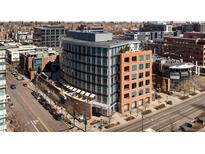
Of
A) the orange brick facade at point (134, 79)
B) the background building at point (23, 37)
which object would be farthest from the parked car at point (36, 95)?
the background building at point (23, 37)

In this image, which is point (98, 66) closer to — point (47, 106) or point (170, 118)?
point (47, 106)

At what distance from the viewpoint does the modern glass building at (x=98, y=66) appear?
2547 inches

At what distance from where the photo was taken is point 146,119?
6350 centimetres

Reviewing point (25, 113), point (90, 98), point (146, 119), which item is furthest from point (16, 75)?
point (146, 119)

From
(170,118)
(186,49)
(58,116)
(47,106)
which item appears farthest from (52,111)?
(186,49)

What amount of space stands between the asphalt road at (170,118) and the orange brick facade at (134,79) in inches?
235

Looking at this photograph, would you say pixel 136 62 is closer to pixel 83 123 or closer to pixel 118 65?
pixel 118 65

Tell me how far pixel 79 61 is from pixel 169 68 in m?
31.3

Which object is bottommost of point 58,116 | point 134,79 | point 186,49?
point 58,116

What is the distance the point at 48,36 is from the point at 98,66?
355 feet

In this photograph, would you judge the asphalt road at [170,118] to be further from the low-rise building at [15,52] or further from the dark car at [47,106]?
the low-rise building at [15,52]

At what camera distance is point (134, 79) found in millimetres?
69000

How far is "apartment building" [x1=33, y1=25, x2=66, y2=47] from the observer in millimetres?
165750

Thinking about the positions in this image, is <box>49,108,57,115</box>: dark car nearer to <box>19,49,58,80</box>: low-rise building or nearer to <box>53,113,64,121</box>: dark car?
<box>53,113,64,121</box>: dark car
